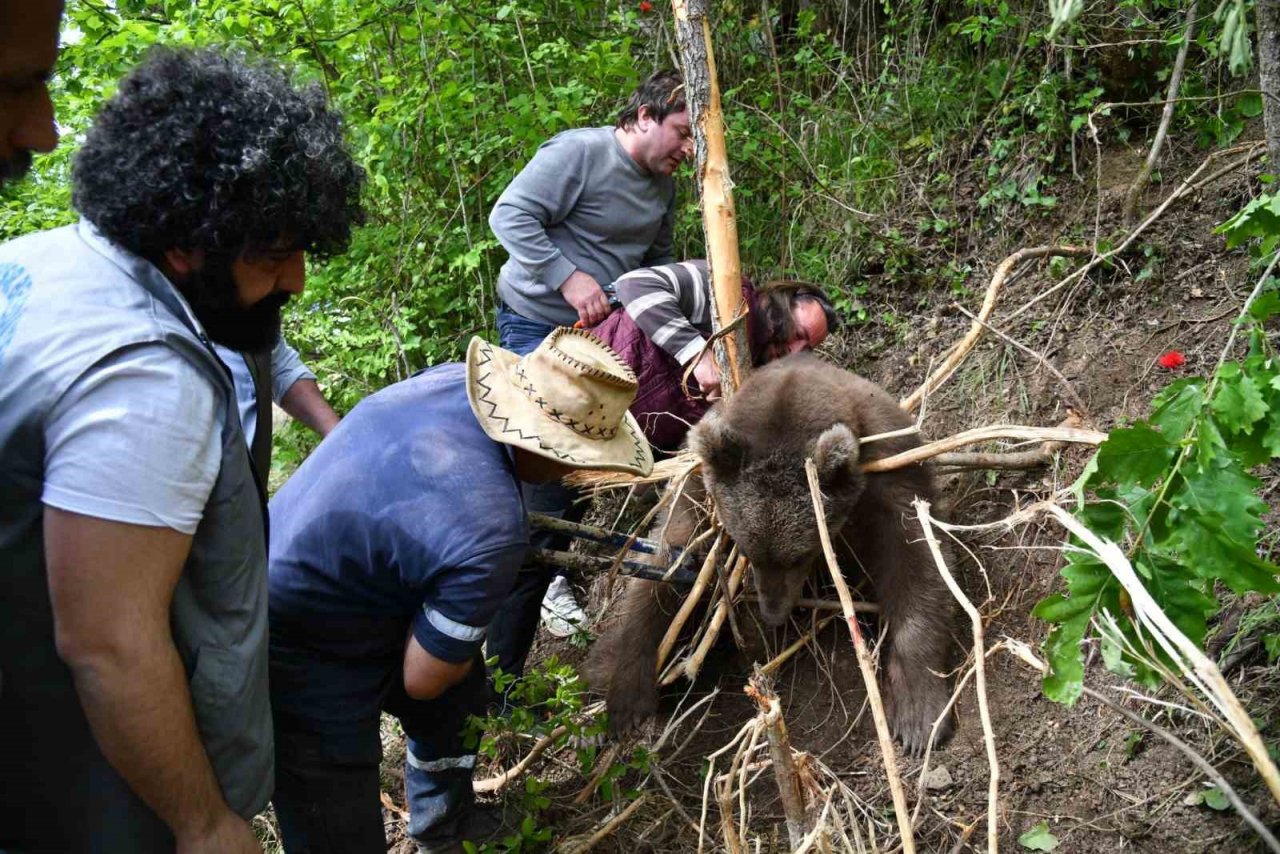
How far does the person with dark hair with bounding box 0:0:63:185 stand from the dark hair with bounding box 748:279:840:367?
4.43m

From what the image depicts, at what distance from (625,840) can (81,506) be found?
3075 millimetres

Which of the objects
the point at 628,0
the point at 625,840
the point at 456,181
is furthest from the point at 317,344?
the point at 625,840

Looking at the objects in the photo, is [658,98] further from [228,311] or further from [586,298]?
[228,311]

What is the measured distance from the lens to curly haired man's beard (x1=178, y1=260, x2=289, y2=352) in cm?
280

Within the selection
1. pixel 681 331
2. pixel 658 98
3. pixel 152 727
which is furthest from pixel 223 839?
pixel 658 98

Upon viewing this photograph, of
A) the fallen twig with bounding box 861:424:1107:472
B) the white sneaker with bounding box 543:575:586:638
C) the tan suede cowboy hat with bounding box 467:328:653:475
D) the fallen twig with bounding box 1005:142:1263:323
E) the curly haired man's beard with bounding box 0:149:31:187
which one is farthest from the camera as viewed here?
the white sneaker with bounding box 543:575:586:638

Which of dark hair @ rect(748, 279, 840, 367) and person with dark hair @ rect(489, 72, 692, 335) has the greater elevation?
person with dark hair @ rect(489, 72, 692, 335)

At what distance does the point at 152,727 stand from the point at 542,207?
13.3ft

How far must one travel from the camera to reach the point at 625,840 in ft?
15.4

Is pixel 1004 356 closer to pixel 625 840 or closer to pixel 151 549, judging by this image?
pixel 625 840

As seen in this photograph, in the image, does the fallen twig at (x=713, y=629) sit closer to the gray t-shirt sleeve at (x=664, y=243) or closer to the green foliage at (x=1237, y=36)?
the gray t-shirt sleeve at (x=664, y=243)

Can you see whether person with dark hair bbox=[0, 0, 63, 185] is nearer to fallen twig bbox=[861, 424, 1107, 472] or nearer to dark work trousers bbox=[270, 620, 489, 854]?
dark work trousers bbox=[270, 620, 489, 854]

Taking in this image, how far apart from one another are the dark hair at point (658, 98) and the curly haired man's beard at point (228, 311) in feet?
11.2

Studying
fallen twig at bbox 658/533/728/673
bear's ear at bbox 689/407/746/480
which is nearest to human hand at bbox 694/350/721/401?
bear's ear at bbox 689/407/746/480
